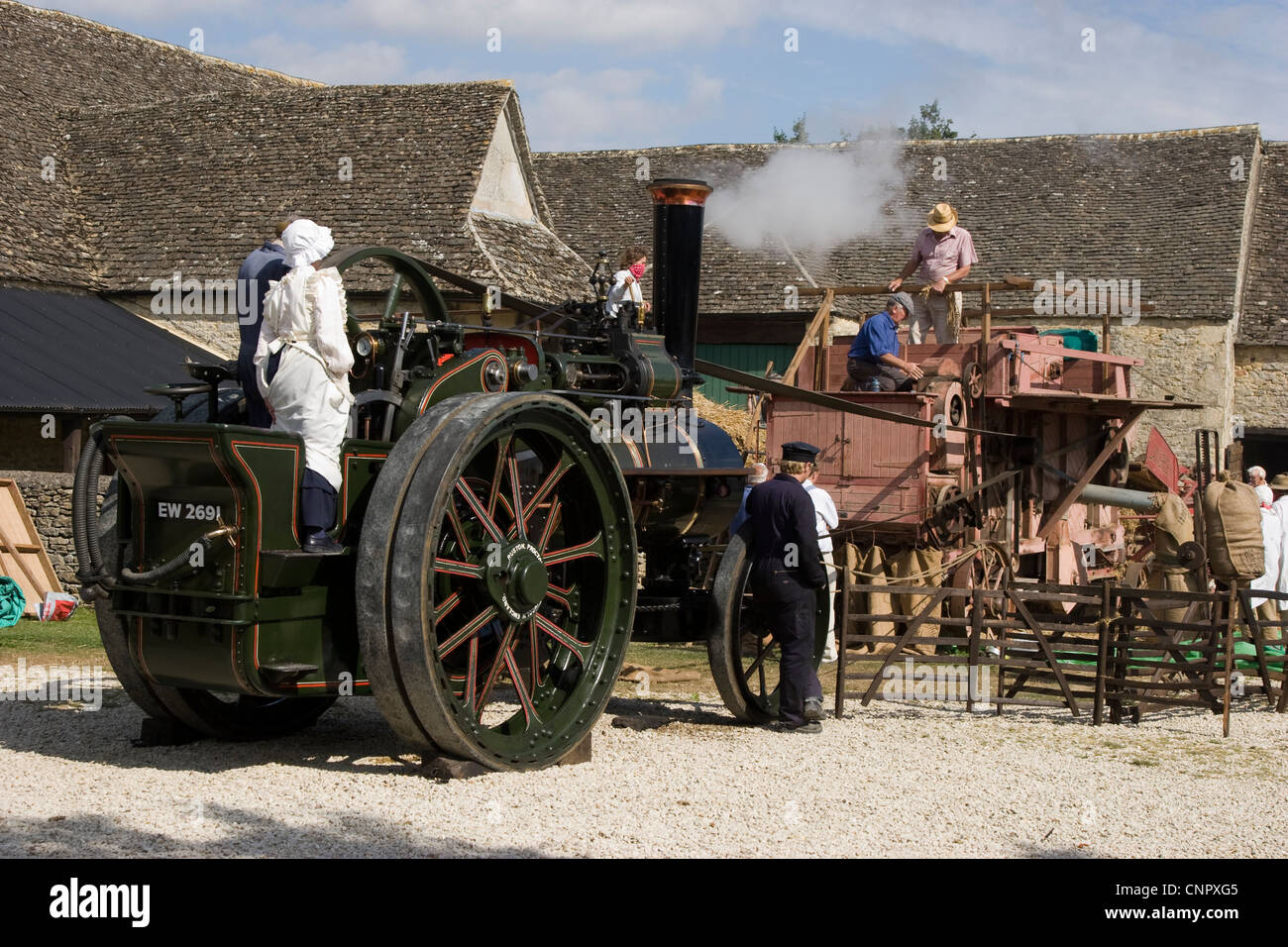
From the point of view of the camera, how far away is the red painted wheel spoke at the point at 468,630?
648 cm

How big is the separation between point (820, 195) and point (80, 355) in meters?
16.9

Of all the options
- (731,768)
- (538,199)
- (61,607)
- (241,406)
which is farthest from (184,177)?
(731,768)

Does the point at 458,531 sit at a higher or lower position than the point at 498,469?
lower

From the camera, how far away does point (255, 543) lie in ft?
20.1

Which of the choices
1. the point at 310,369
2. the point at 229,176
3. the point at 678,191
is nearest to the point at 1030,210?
the point at 229,176

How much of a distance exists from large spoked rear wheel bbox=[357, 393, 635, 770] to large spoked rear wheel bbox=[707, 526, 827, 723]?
3.49 ft

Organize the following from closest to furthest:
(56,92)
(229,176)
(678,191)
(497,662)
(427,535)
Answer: (427,535), (497,662), (678,191), (229,176), (56,92)

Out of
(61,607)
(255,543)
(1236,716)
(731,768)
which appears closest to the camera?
(255,543)

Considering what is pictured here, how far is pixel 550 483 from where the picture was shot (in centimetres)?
705

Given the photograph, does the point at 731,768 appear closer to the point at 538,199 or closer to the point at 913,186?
the point at 538,199

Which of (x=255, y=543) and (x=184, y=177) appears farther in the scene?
(x=184, y=177)

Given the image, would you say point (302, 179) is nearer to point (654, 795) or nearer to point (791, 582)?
point (791, 582)

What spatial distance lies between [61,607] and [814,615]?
823 centimetres

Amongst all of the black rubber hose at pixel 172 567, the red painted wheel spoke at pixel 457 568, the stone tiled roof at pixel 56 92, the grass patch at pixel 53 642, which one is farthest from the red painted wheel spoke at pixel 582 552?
the stone tiled roof at pixel 56 92
